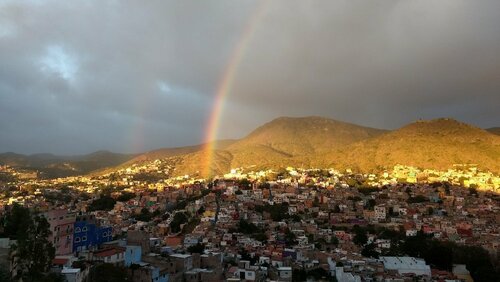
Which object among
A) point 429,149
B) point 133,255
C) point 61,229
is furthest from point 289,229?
point 429,149

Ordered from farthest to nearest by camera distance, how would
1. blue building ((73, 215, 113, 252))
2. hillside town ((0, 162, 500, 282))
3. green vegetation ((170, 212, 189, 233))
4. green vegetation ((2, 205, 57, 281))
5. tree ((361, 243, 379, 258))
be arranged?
green vegetation ((170, 212, 189, 233))
tree ((361, 243, 379, 258))
blue building ((73, 215, 113, 252))
hillside town ((0, 162, 500, 282))
green vegetation ((2, 205, 57, 281))

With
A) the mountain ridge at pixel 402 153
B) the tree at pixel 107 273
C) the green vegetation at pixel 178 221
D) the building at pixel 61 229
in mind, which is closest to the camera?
the tree at pixel 107 273

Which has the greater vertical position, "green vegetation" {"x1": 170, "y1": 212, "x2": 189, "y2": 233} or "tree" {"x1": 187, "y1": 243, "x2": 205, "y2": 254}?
"green vegetation" {"x1": 170, "y1": 212, "x2": 189, "y2": 233}

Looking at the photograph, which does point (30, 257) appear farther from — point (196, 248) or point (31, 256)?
point (196, 248)

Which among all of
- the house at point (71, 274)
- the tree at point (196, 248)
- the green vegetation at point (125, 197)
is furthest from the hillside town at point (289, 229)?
the tree at point (196, 248)

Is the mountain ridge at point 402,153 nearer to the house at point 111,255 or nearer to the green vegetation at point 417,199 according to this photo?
the green vegetation at point 417,199

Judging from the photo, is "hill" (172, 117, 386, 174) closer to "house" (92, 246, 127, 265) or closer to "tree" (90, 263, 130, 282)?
"house" (92, 246, 127, 265)

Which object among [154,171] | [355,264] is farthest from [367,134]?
[355,264]

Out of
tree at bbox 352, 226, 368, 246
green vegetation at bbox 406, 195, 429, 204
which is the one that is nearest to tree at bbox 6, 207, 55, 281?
tree at bbox 352, 226, 368, 246
